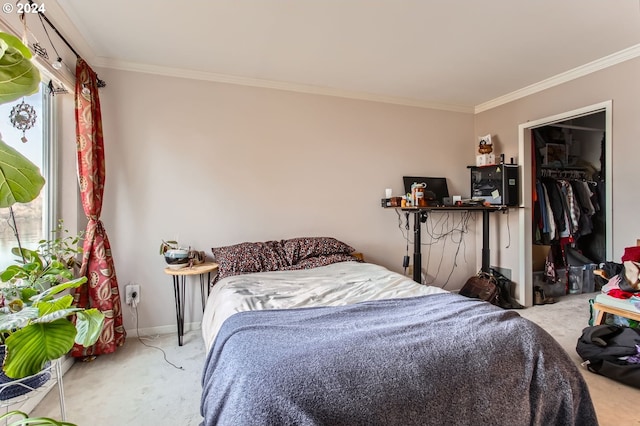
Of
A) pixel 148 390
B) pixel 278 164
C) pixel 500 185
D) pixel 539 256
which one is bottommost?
pixel 148 390

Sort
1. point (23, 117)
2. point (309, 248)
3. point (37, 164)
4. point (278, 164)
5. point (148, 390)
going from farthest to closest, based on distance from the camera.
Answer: point (278, 164) < point (309, 248) < point (37, 164) < point (148, 390) < point (23, 117)

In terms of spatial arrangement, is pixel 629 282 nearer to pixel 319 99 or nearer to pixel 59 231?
pixel 319 99

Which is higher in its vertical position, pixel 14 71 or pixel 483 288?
pixel 14 71

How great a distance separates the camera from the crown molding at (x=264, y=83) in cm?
269

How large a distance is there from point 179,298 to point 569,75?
4.21m

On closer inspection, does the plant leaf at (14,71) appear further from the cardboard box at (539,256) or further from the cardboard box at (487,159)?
the cardboard box at (539,256)

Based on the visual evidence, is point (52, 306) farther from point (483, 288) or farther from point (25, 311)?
point (483, 288)

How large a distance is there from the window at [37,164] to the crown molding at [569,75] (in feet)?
13.8

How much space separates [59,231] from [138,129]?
1.05 m

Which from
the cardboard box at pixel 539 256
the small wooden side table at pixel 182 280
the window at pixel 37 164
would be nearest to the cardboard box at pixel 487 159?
the cardboard box at pixel 539 256

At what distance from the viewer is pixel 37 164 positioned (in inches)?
82.4

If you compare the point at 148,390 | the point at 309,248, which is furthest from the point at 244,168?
the point at 148,390

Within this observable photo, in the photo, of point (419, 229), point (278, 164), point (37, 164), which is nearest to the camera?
point (37, 164)

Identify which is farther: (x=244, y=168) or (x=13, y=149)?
(x=244, y=168)
